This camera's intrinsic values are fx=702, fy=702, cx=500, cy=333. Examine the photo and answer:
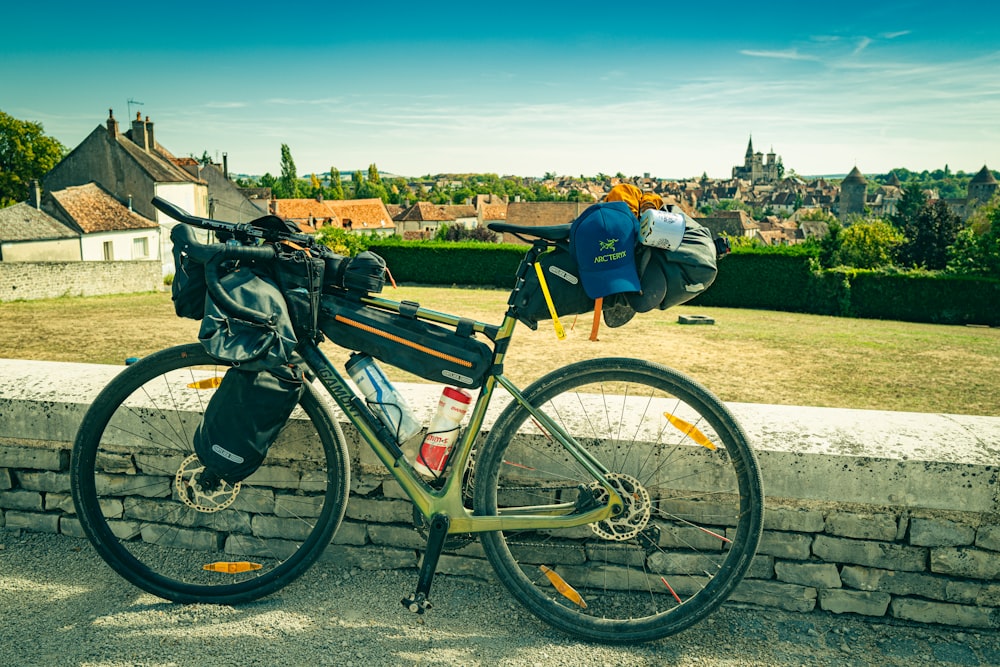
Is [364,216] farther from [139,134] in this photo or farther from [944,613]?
[944,613]

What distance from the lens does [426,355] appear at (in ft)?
7.95

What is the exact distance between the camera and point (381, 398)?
252cm

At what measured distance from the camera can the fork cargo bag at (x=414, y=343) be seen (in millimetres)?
2420

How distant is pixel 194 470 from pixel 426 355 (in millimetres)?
1007

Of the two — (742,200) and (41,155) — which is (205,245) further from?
(742,200)

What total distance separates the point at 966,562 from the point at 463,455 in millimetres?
1767

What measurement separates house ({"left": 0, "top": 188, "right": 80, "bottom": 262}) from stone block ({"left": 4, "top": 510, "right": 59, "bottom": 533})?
3580 centimetres

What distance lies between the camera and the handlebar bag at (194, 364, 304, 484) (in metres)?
2.33

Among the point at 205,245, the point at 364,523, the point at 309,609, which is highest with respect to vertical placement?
Answer: the point at 205,245

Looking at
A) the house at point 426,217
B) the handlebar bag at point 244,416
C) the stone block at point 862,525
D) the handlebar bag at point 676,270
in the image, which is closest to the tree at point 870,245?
the house at point 426,217

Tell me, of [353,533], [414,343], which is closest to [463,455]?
[414,343]

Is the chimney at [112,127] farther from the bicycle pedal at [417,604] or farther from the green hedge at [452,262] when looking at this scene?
the bicycle pedal at [417,604]

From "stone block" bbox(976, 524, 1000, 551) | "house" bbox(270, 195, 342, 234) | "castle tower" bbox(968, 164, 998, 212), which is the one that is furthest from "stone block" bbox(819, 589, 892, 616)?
"castle tower" bbox(968, 164, 998, 212)

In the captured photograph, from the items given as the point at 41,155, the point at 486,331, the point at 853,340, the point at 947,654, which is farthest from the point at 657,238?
the point at 41,155
